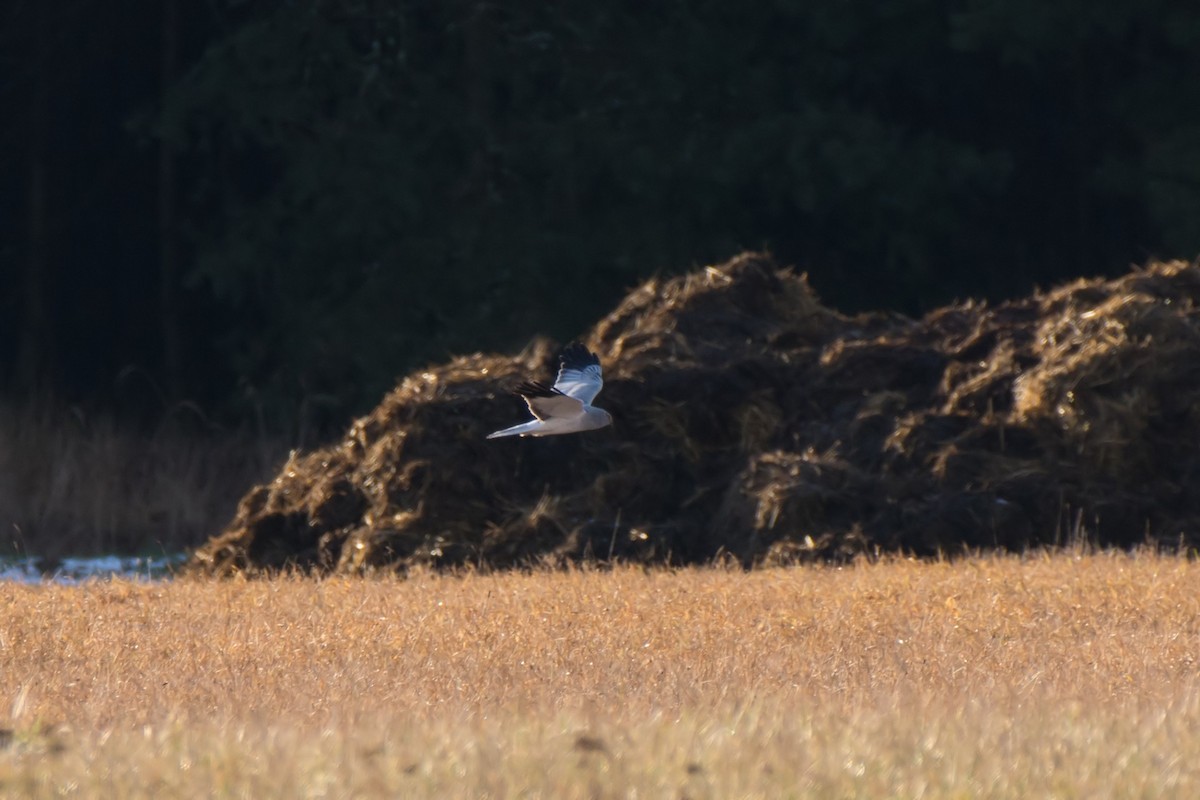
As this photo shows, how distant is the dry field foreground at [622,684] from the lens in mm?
5484

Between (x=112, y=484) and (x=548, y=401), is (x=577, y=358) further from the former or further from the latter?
(x=112, y=484)

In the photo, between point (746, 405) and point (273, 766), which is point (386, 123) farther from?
point (273, 766)

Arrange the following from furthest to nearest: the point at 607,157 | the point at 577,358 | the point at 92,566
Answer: the point at 607,157 → the point at 92,566 → the point at 577,358

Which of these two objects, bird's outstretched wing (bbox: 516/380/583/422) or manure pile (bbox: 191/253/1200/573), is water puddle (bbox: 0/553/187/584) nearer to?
manure pile (bbox: 191/253/1200/573)

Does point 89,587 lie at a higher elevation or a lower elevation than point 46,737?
lower

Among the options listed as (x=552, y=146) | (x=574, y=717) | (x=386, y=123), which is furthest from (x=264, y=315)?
Answer: (x=574, y=717)

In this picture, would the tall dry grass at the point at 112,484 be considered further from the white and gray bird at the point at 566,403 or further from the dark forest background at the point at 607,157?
the white and gray bird at the point at 566,403

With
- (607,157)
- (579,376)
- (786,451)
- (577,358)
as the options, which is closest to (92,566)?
(786,451)

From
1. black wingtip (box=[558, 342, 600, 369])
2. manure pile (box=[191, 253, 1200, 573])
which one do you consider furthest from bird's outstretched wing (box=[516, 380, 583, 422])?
manure pile (box=[191, 253, 1200, 573])

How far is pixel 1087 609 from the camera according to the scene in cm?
959

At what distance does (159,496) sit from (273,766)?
14.7 meters

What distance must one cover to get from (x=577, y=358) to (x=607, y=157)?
11913 mm

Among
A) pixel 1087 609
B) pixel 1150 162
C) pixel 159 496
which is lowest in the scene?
pixel 159 496

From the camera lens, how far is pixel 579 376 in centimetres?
1079
